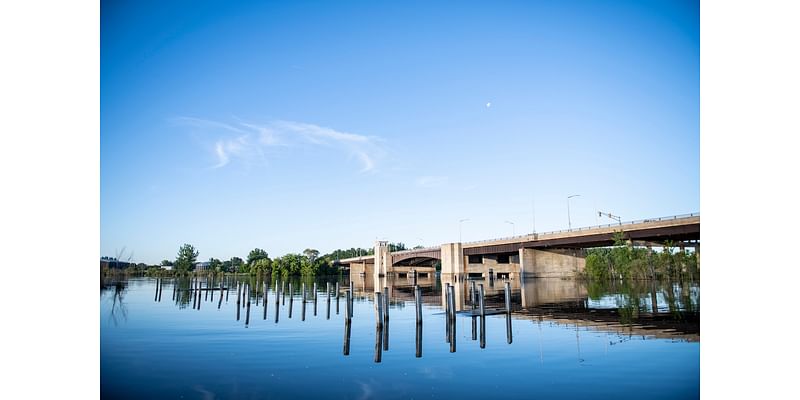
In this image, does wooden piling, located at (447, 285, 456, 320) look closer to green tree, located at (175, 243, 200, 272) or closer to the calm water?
the calm water

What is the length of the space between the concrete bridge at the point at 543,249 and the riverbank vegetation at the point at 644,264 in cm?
118

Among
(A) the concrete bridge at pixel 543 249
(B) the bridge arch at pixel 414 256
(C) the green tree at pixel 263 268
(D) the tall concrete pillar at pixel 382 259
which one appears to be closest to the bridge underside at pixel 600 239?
(A) the concrete bridge at pixel 543 249

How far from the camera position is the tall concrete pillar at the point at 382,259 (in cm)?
11538

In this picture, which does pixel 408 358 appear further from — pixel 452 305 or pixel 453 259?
pixel 453 259

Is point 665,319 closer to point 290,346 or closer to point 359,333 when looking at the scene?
point 359,333

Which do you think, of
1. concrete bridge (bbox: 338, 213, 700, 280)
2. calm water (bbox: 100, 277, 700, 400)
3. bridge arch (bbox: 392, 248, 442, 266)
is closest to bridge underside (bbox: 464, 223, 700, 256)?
concrete bridge (bbox: 338, 213, 700, 280)

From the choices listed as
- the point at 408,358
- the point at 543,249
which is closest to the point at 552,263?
the point at 543,249

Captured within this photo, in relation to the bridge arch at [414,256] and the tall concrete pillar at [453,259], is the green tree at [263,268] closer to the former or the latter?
the bridge arch at [414,256]

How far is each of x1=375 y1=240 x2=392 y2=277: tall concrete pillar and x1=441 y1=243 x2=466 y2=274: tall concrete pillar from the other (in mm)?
20386

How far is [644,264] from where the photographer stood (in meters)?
74.2

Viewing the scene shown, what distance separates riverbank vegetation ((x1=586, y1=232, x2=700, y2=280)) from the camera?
6994 cm
